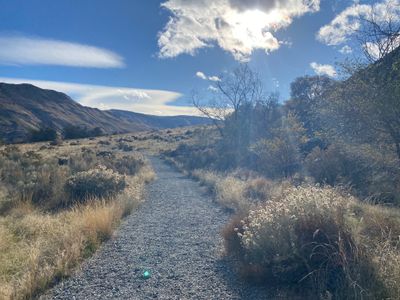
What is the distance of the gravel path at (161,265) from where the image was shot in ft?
17.9

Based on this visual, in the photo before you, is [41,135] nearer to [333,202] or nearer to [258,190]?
[258,190]

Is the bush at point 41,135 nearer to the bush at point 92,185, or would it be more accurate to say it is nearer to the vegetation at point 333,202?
the vegetation at point 333,202

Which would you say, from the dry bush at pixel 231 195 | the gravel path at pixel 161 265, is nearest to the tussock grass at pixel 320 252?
the gravel path at pixel 161 265

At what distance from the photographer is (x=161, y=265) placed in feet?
22.0

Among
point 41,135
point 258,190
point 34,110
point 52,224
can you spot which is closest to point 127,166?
point 258,190

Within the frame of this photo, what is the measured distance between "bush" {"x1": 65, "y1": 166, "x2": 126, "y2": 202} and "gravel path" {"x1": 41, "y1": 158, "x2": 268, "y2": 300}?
2.29m

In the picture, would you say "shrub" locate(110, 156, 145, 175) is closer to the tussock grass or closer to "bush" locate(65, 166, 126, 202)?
"bush" locate(65, 166, 126, 202)

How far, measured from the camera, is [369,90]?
10.8 m

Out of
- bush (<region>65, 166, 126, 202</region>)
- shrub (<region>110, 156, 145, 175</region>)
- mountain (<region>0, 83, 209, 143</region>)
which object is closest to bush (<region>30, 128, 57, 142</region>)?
shrub (<region>110, 156, 145, 175</region>)

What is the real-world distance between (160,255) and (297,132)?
15.1 meters

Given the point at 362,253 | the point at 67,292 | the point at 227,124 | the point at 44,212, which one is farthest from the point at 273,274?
the point at 227,124

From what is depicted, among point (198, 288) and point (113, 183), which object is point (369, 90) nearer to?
point (198, 288)

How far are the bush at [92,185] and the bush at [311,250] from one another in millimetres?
7829

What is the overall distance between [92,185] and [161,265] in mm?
7185
